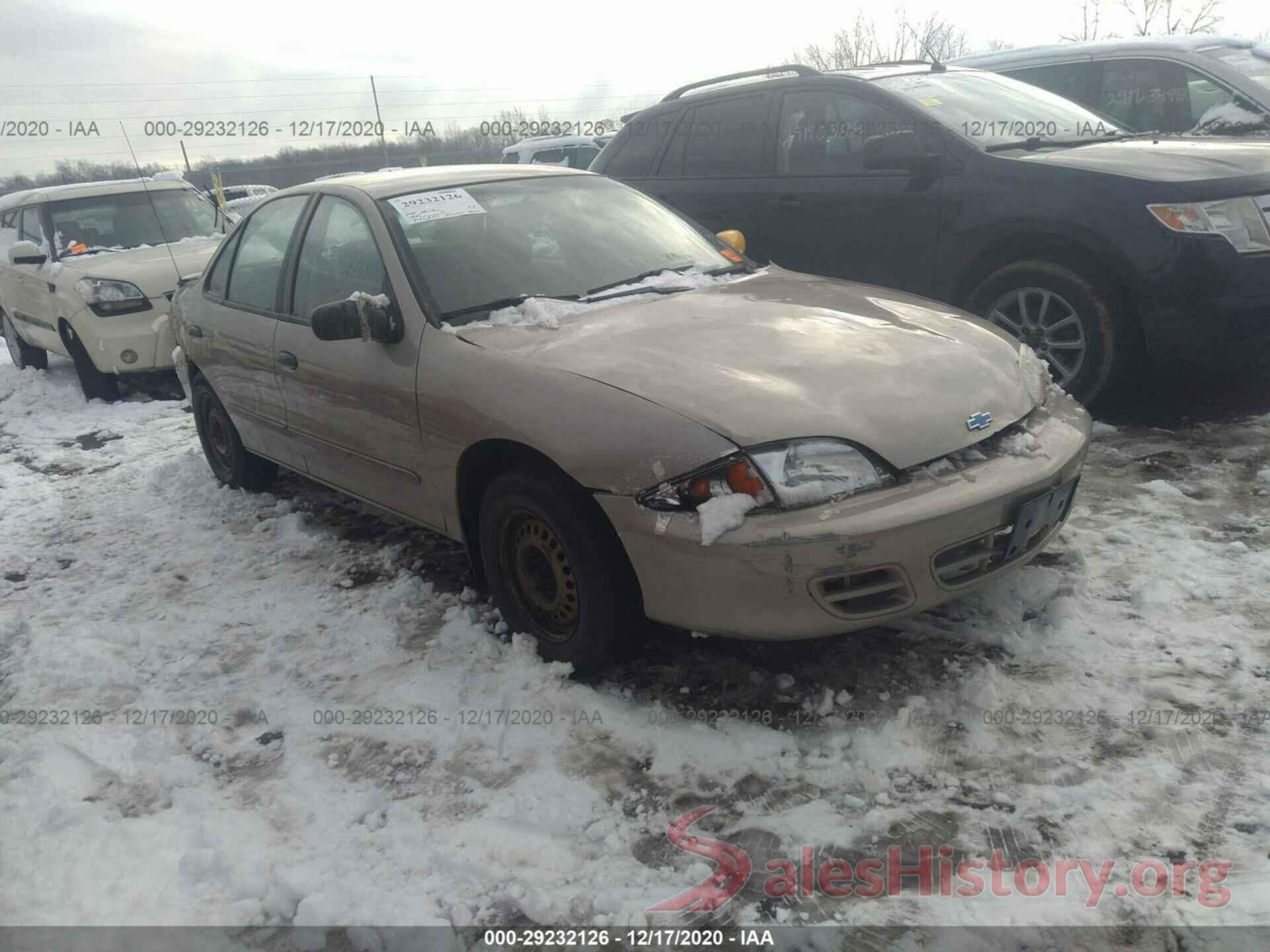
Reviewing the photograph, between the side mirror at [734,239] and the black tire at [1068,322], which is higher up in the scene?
the side mirror at [734,239]

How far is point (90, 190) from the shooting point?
832 centimetres

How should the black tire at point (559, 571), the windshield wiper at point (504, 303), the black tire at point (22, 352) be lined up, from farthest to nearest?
the black tire at point (22, 352) → the windshield wiper at point (504, 303) → the black tire at point (559, 571)

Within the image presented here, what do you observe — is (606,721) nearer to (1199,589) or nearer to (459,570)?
(459,570)

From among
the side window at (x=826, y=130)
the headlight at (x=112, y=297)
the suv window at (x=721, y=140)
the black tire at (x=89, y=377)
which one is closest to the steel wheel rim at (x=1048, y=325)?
the side window at (x=826, y=130)

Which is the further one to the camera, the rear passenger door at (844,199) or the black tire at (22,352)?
the black tire at (22,352)

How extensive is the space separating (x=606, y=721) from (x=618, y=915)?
719 millimetres

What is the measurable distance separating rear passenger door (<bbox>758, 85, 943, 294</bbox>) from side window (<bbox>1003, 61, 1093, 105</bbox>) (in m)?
2.53

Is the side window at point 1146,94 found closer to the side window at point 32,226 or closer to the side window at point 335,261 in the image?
the side window at point 335,261

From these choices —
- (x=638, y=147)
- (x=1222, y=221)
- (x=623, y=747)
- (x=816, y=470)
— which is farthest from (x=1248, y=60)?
(x=623, y=747)

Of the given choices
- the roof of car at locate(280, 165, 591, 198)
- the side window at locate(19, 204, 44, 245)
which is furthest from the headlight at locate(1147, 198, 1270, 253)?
the side window at locate(19, 204, 44, 245)

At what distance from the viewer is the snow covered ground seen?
2172 mm

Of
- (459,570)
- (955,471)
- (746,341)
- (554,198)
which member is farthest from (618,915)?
(554,198)

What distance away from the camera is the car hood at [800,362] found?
8.46 ft

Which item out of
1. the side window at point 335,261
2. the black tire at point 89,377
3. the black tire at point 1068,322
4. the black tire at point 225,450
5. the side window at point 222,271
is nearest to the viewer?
the side window at point 335,261
